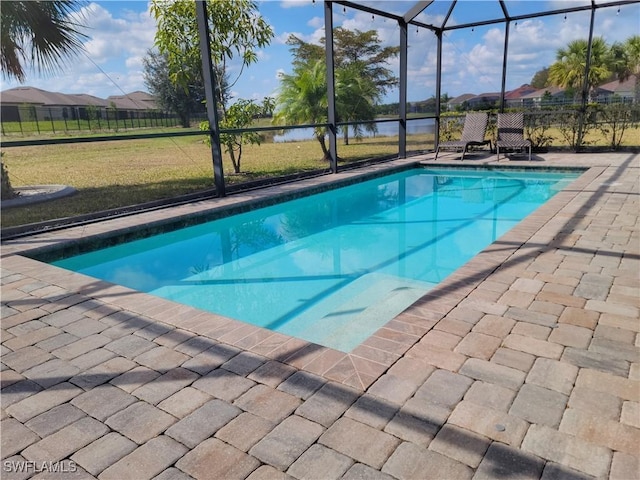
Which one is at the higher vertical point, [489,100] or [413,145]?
[489,100]

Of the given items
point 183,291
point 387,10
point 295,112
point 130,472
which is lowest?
point 183,291

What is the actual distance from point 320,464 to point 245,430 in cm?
33

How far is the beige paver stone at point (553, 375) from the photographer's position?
1.82 meters

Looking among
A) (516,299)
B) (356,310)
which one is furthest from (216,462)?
(356,310)

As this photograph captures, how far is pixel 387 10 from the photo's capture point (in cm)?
880

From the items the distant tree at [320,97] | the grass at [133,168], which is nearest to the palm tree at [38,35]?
the grass at [133,168]

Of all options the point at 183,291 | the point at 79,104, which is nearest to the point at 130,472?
the point at 183,291

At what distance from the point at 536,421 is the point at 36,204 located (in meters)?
7.19

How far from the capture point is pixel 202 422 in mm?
1694

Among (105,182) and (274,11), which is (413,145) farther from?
(105,182)

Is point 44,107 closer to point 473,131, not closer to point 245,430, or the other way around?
point 473,131

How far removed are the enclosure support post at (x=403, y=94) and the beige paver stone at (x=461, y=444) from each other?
30.4 feet

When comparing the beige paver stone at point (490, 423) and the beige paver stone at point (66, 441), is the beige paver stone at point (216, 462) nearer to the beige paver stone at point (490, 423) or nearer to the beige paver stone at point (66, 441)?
the beige paver stone at point (66, 441)

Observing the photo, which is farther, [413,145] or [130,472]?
[413,145]
